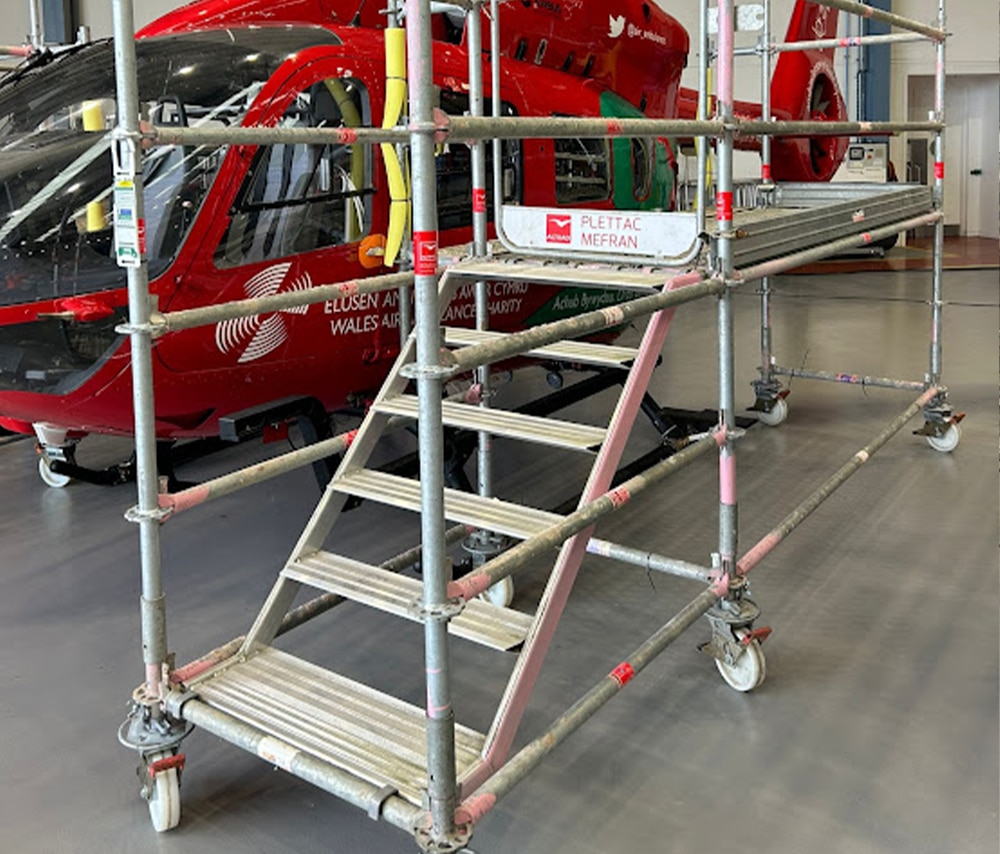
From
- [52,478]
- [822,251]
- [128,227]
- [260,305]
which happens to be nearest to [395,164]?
[260,305]

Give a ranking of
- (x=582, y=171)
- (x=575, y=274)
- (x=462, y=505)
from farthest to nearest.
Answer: (x=582, y=171), (x=575, y=274), (x=462, y=505)

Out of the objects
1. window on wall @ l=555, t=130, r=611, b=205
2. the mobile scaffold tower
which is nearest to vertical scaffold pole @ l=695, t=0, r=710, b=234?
the mobile scaffold tower

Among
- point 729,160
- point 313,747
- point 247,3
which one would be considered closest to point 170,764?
point 313,747

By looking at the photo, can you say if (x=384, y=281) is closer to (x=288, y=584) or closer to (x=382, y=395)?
(x=382, y=395)

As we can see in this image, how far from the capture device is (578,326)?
7.16ft

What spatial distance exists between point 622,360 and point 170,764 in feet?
4.86

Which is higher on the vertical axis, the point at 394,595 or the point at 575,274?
the point at 575,274

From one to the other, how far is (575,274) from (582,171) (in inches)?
82.6

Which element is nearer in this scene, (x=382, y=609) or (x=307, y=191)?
(x=382, y=609)

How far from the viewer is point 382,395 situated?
2.91m

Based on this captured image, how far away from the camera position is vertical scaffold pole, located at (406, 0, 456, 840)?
5.64 ft

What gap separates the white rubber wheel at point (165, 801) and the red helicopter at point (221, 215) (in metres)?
1.51

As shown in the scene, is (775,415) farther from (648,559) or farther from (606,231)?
(606,231)

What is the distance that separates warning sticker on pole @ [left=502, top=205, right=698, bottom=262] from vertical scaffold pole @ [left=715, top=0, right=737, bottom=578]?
0.09 m
